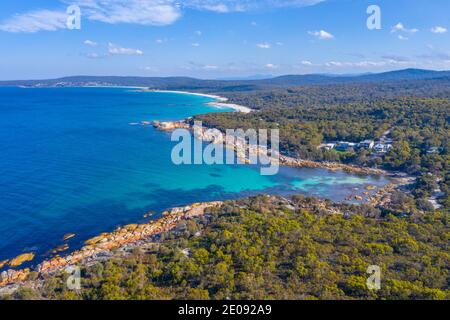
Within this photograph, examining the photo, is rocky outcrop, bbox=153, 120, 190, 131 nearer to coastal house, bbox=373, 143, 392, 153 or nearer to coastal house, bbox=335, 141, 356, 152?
coastal house, bbox=335, 141, 356, 152

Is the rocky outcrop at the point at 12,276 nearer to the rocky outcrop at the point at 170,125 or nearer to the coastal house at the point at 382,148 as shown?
the coastal house at the point at 382,148

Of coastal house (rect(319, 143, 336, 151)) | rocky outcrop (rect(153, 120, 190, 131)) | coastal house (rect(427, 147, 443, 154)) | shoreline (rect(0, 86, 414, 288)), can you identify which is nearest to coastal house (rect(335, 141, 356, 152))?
coastal house (rect(319, 143, 336, 151))

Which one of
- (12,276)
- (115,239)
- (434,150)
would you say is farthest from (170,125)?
(12,276)

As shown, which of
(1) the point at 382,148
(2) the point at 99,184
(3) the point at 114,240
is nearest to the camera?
(3) the point at 114,240

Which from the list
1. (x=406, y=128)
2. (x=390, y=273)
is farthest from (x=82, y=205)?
(x=406, y=128)

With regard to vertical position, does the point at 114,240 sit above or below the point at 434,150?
below

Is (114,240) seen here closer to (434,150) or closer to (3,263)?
(3,263)

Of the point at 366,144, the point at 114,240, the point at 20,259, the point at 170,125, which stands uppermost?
the point at 170,125

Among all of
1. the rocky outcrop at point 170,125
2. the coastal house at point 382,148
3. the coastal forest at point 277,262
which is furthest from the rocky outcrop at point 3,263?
the rocky outcrop at point 170,125
